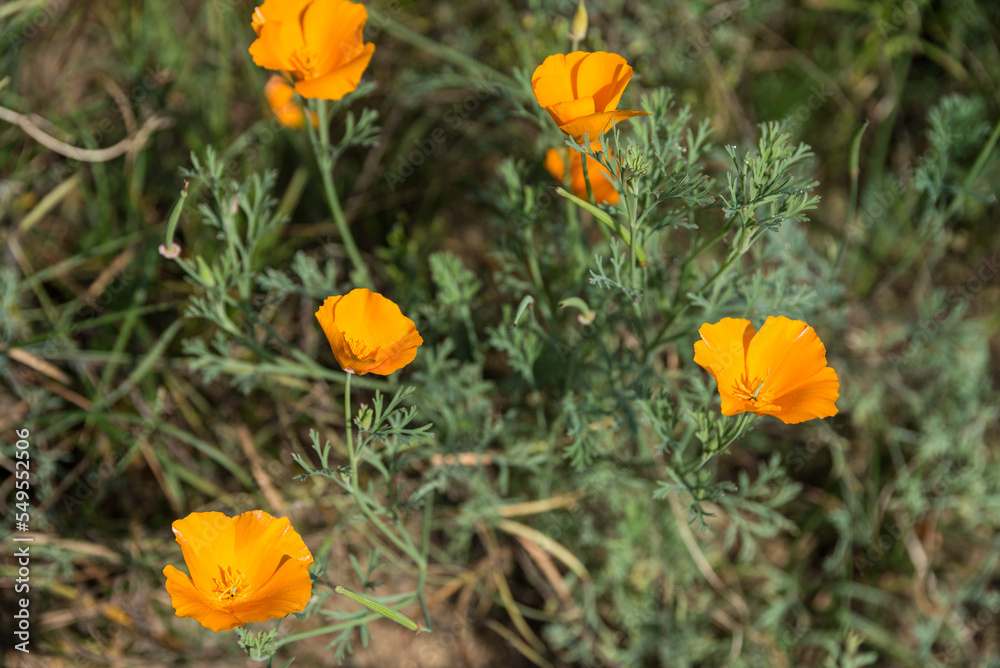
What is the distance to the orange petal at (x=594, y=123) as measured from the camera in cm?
126

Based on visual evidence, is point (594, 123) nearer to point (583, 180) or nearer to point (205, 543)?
point (583, 180)

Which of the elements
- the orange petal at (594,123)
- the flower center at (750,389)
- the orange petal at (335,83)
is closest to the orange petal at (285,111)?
the orange petal at (335,83)

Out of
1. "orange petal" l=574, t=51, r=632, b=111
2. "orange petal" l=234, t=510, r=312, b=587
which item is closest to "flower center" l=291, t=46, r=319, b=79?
"orange petal" l=574, t=51, r=632, b=111

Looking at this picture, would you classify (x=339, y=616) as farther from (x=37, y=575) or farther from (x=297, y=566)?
(x=37, y=575)

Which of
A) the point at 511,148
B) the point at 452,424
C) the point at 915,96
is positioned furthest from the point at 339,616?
the point at 915,96

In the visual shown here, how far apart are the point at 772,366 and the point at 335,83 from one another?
103 cm

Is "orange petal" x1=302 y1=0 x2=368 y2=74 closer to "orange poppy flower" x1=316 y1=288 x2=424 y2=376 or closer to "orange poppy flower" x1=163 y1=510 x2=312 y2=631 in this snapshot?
"orange poppy flower" x1=316 y1=288 x2=424 y2=376

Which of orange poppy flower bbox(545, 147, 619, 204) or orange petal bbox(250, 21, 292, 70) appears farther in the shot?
orange poppy flower bbox(545, 147, 619, 204)

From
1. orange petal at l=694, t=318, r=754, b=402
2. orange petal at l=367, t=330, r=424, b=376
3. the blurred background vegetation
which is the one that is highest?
orange petal at l=367, t=330, r=424, b=376

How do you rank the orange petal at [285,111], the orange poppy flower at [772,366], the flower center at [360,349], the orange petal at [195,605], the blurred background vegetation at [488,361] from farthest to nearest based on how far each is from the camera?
the orange petal at [285,111] → the blurred background vegetation at [488,361] → the flower center at [360,349] → the orange poppy flower at [772,366] → the orange petal at [195,605]

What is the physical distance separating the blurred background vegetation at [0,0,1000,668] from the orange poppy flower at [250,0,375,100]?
0.48m

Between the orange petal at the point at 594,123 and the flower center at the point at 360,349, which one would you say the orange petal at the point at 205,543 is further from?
the orange petal at the point at 594,123

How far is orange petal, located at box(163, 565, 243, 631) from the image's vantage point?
1.22m

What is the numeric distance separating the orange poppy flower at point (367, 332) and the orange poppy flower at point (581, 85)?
0.48 meters
